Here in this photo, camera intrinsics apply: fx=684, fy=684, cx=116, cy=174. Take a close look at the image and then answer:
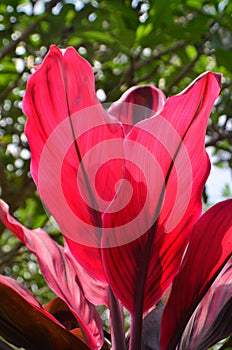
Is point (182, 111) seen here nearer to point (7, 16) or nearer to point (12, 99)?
point (7, 16)

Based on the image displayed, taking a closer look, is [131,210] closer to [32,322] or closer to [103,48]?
[32,322]

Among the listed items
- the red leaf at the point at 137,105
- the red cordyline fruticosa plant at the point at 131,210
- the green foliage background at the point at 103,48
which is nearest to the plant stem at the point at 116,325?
the red cordyline fruticosa plant at the point at 131,210

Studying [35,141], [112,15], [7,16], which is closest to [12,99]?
[7,16]

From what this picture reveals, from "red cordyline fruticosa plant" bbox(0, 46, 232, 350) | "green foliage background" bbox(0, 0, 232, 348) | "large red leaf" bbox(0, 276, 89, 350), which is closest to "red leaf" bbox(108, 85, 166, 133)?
"red cordyline fruticosa plant" bbox(0, 46, 232, 350)

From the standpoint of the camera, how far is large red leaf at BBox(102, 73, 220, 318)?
1.81 ft

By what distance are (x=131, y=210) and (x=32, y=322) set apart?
0.12m

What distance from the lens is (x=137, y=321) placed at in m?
0.58

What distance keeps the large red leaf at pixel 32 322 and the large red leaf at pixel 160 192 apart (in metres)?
0.06

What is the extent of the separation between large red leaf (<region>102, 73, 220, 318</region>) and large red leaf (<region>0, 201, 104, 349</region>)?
0.16ft

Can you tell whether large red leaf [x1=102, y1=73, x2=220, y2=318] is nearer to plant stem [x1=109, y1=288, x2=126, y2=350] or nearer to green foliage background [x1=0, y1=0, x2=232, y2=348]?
plant stem [x1=109, y1=288, x2=126, y2=350]

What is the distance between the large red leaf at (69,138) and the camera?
0.58 m

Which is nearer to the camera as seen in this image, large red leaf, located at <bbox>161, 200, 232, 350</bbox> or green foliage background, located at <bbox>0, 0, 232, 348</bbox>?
large red leaf, located at <bbox>161, 200, 232, 350</bbox>

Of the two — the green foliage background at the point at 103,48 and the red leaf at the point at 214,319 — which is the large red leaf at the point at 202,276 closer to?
the red leaf at the point at 214,319

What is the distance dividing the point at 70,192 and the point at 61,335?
0.12 metres
